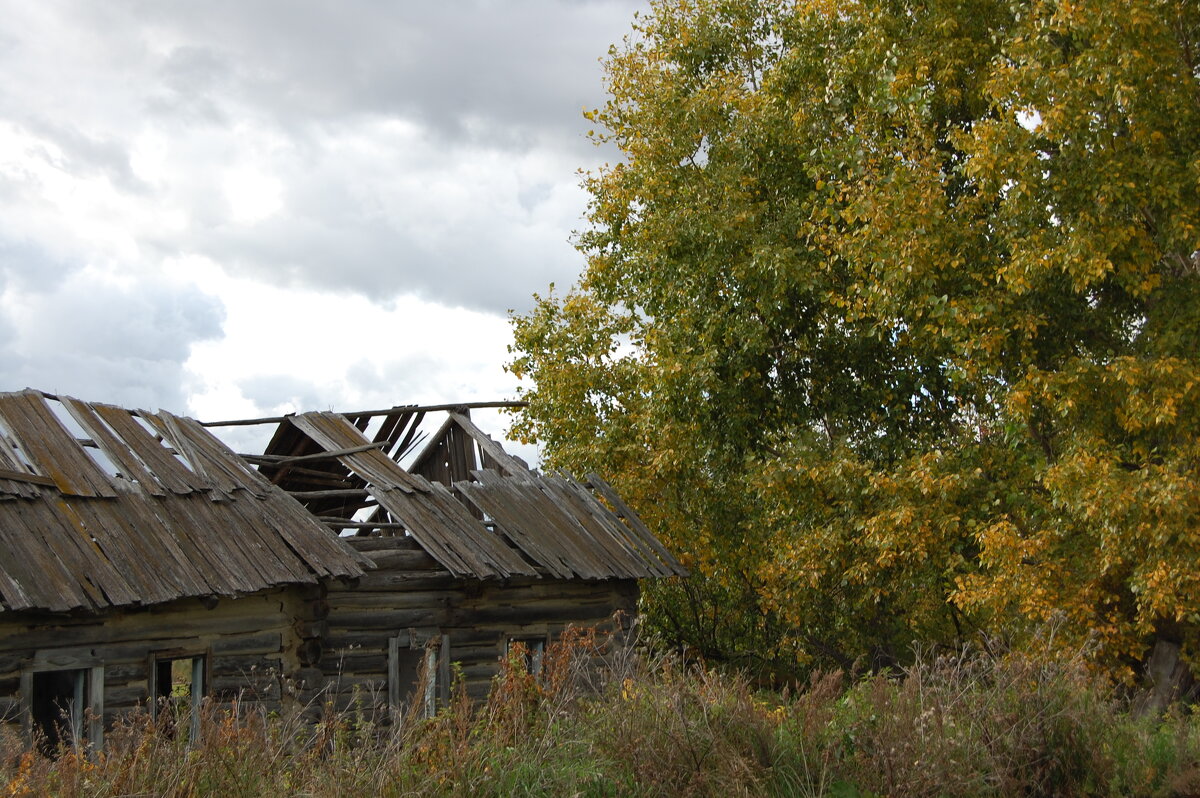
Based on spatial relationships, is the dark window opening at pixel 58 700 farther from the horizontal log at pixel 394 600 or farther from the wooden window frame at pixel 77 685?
the horizontal log at pixel 394 600

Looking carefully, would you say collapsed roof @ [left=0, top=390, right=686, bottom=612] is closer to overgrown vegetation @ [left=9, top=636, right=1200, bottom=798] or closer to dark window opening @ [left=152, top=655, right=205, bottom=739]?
dark window opening @ [left=152, top=655, right=205, bottom=739]

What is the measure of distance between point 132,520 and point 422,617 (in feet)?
12.1

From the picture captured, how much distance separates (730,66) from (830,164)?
538 centimetres

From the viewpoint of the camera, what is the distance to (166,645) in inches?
414

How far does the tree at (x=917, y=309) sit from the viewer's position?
1169cm

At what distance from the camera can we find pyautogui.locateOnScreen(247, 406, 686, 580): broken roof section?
13203 millimetres

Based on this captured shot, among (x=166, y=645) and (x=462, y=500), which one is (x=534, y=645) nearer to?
(x=462, y=500)

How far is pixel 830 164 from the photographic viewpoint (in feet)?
46.5

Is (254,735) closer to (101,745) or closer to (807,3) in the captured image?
(101,745)

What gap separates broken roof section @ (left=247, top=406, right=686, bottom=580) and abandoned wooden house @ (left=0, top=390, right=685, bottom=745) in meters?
0.04

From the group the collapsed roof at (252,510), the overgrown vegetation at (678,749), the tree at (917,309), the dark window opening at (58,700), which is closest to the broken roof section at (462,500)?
the collapsed roof at (252,510)

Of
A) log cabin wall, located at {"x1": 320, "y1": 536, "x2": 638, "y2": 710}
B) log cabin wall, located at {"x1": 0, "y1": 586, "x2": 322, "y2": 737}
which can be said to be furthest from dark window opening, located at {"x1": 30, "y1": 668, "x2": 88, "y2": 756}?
log cabin wall, located at {"x1": 320, "y1": 536, "x2": 638, "y2": 710}

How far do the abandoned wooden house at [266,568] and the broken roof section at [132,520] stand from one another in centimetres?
2

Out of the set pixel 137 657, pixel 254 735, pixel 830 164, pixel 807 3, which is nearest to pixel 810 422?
pixel 830 164
